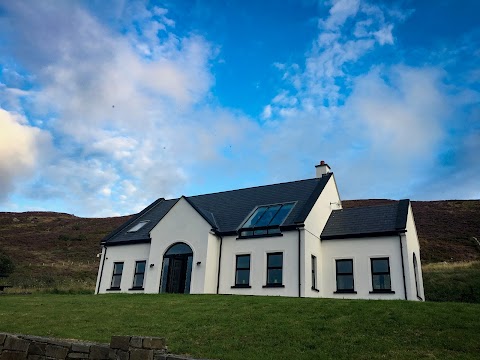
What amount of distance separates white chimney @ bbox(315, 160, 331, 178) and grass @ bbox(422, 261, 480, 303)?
10189 mm

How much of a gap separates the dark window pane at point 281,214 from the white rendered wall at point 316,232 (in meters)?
1.57

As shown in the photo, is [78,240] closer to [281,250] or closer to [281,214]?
[281,214]

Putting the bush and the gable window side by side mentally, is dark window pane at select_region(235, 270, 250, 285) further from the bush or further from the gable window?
the bush

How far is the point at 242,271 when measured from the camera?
23.4 meters

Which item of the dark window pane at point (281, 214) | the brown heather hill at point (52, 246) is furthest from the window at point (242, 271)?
the brown heather hill at point (52, 246)

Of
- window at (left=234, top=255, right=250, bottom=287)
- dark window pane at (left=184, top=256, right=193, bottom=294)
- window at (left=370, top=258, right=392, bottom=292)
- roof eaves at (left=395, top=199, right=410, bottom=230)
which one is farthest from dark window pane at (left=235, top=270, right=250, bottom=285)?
roof eaves at (left=395, top=199, right=410, bottom=230)

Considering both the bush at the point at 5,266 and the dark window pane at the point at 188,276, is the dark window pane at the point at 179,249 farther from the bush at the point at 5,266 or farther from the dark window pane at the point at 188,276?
the bush at the point at 5,266

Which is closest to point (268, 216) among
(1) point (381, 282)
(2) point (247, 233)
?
(2) point (247, 233)

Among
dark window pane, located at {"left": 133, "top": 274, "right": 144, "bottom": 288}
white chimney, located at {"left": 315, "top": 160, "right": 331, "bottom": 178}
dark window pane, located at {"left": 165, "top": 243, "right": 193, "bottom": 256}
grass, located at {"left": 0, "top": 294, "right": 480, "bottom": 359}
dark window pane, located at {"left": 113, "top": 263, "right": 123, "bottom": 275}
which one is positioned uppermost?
white chimney, located at {"left": 315, "top": 160, "right": 331, "bottom": 178}

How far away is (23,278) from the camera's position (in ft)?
132

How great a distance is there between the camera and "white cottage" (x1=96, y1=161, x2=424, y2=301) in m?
21.6

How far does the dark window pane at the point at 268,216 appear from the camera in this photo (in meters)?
23.9

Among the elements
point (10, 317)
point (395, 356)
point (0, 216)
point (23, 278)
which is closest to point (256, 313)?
point (395, 356)

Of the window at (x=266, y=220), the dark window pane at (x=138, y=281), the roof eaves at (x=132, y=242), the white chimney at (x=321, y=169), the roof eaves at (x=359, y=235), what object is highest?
the white chimney at (x=321, y=169)
